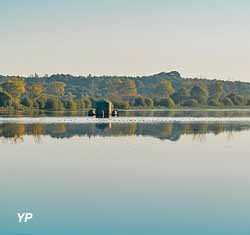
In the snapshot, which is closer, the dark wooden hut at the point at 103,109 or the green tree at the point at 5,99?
the dark wooden hut at the point at 103,109

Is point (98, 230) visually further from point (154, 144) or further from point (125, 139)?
point (125, 139)

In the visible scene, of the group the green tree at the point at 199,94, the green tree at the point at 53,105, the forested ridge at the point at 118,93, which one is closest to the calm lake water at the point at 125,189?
the green tree at the point at 53,105

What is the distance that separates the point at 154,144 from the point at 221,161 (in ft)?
20.5

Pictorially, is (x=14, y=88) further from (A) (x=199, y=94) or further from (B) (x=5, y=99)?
(A) (x=199, y=94)

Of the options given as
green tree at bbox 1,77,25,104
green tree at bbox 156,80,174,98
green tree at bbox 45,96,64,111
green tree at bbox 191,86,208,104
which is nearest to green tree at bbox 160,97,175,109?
green tree at bbox 191,86,208,104

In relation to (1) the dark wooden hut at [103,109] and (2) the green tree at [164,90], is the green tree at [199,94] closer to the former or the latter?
(2) the green tree at [164,90]

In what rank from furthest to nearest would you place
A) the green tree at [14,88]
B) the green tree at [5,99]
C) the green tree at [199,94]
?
1. the green tree at [199,94]
2. the green tree at [14,88]
3. the green tree at [5,99]

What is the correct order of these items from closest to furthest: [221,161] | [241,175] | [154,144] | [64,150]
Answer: [241,175], [221,161], [64,150], [154,144]

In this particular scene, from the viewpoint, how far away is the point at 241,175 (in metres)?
14.7

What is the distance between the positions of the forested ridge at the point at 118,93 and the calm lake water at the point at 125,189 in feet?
183

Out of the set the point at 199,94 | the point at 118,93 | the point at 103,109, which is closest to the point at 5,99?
the point at 103,109

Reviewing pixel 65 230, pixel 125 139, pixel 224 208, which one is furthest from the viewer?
pixel 125 139

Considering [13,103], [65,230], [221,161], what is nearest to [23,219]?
[65,230]

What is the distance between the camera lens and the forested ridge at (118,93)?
7875cm
